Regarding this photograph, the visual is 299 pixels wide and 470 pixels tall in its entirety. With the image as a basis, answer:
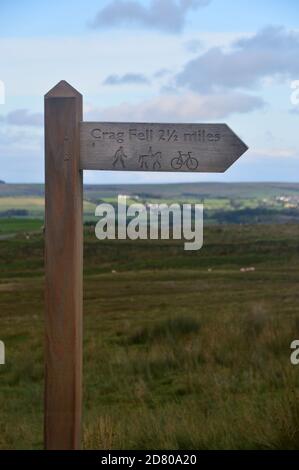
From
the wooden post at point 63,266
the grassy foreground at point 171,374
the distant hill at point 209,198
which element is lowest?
the grassy foreground at point 171,374

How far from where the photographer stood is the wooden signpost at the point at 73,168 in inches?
187

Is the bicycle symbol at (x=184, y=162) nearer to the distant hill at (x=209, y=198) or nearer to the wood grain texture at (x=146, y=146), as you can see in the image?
the wood grain texture at (x=146, y=146)

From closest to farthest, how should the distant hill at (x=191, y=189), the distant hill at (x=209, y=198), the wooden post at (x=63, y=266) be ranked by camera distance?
1. the wooden post at (x=63, y=266)
2. the distant hill at (x=209, y=198)
3. the distant hill at (x=191, y=189)

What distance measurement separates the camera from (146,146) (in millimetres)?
4777

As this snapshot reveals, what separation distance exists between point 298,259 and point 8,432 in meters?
36.6

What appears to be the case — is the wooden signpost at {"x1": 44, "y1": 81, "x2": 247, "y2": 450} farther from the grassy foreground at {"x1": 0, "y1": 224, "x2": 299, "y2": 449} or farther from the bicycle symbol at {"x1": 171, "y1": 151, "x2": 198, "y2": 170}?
the grassy foreground at {"x1": 0, "y1": 224, "x2": 299, "y2": 449}

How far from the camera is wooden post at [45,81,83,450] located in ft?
15.6

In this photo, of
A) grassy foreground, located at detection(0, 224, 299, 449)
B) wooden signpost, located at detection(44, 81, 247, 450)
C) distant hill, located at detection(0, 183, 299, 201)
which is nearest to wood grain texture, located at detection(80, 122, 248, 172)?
wooden signpost, located at detection(44, 81, 247, 450)

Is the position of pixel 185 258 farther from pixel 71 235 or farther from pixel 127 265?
pixel 71 235

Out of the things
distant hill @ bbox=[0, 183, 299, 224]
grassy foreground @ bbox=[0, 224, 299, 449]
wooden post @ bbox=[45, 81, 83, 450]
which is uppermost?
distant hill @ bbox=[0, 183, 299, 224]
